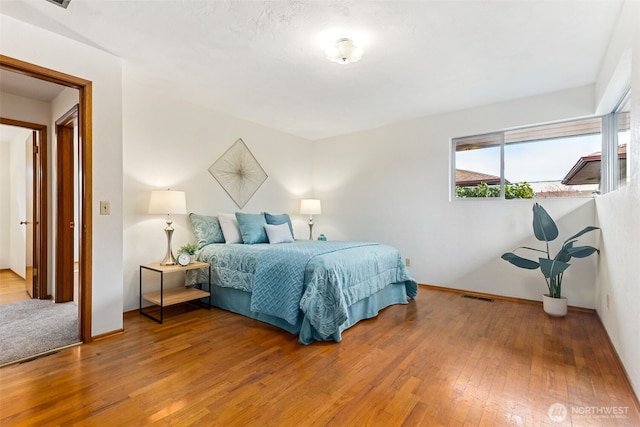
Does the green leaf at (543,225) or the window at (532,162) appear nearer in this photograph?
the green leaf at (543,225)

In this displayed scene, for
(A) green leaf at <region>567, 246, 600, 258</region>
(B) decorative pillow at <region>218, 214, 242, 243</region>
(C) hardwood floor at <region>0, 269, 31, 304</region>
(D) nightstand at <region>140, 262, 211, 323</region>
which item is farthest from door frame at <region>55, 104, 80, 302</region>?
(A) green leaf at <region>567, 246, 600, 258</region>

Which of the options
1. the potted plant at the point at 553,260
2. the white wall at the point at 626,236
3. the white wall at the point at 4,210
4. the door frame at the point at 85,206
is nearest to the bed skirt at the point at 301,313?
the door frame at the point at 85,206

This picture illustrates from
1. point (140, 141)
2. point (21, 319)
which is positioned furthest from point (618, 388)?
point (21, 319)

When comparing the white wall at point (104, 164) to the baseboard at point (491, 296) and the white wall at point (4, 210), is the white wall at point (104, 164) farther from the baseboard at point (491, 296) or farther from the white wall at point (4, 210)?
the white wall at point (4, 210)

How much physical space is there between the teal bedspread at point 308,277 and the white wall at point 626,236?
180 centimetres

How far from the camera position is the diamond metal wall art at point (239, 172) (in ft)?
13.6

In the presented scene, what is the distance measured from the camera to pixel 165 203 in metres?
3.14

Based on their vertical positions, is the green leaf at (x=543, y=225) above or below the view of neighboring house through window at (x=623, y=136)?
below

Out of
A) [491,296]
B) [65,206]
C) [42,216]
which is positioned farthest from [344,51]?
[42,216]

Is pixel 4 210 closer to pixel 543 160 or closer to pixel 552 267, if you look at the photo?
pixel 552 267

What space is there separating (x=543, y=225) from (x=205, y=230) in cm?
379

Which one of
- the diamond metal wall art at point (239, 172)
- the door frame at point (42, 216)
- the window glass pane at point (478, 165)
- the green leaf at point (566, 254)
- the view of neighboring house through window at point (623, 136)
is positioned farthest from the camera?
the diamond metal wall art at point (239, 172)

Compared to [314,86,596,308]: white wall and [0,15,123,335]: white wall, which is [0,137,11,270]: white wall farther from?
[314,86,596,308]: white wall

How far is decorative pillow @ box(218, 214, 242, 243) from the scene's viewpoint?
3734 millimetres
